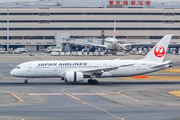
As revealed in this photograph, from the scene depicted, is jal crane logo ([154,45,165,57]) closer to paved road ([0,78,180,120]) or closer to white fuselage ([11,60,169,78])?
white fuselage ([11,60,169,78])

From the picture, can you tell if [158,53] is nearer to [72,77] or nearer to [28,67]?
[72,77]

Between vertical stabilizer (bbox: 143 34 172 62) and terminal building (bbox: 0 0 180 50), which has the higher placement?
terminal building (bbox: 0 0 180 50)

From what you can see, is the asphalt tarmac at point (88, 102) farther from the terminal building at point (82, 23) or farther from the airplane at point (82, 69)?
the terminal building at point (82, 23)

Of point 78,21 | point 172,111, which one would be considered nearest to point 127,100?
point 172,111

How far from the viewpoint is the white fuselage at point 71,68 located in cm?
4875

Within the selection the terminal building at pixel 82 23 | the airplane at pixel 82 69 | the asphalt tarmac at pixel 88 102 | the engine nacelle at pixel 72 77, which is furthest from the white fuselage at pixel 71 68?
the terminal building at pixel 82 23

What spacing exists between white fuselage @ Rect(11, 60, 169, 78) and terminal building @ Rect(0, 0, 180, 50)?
108307mm

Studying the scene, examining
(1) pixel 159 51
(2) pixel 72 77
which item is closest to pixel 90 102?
(2) pixel 72 77

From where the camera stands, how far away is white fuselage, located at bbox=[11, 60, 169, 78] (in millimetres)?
48750

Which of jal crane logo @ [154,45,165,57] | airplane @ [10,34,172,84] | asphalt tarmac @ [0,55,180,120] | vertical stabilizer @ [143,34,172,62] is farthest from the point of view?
jal crane logo @ [154,45,165,57]

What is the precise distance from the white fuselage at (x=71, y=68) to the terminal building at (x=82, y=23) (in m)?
108

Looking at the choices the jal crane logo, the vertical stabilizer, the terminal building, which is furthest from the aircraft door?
the terminal building

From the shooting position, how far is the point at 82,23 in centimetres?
16012

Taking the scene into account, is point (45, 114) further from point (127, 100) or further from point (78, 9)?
point (78, 9)
